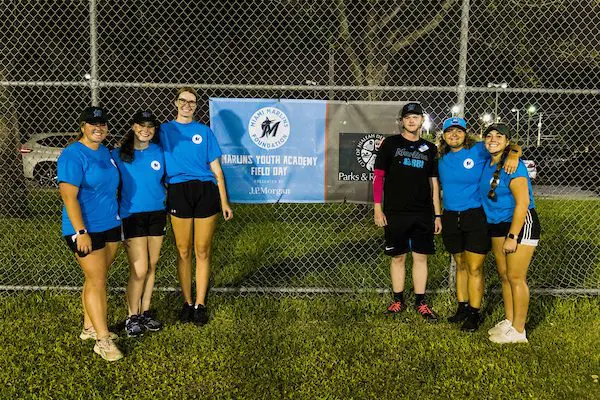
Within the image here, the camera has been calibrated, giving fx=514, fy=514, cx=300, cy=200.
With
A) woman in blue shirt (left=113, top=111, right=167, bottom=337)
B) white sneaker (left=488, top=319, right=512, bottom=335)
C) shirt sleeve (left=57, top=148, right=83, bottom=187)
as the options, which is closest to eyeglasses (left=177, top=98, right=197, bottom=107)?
woman in blue shirt (left=113, top=111, right=167, bottom=337)

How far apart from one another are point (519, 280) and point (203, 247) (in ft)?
8.45

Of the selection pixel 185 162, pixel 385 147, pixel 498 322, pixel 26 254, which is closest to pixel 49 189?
pixel 26 254

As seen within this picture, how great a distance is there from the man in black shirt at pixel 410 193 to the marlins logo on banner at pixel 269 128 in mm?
925

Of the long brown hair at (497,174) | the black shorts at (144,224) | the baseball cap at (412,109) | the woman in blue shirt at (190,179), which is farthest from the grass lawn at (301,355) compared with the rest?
the baseball cap at (412,109)

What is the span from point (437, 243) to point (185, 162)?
461 cm

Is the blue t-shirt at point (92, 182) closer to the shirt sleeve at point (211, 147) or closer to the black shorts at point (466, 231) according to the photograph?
the shirt sleeve at point (211, 147)

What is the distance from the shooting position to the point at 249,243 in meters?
7.27

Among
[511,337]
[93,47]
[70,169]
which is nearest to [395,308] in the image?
[511,337]

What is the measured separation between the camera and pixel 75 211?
11.5ft

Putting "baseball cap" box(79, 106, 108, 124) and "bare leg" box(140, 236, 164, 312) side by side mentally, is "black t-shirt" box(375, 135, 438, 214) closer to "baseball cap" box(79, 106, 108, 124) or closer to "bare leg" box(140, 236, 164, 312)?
"bare leg" box(140, 236, 164, 312)

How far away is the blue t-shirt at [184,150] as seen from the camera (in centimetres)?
425

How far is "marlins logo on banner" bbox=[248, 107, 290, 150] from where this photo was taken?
4.82m

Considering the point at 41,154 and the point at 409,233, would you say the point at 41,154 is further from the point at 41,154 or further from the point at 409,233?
the point at 409,233

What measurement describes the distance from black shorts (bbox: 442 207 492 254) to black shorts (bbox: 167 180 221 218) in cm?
202
